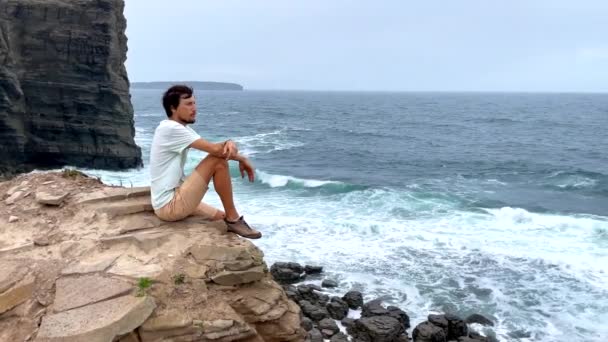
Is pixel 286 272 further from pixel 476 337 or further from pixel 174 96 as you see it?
pixel 174 96

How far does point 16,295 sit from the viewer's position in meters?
5.66

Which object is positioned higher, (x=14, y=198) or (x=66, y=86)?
(x=66, y=86)

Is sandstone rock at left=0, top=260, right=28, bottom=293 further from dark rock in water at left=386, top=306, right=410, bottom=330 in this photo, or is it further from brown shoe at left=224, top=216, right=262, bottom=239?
dark rock in water at left=386, top=306, right=410, bottom=330

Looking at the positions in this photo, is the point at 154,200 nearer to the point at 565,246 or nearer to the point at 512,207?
the point at 565,246

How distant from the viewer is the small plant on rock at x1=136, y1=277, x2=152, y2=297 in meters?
5.57

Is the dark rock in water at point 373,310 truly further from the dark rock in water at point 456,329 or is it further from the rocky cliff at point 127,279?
the rocky cliff at point 127,279

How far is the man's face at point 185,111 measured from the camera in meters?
6.55

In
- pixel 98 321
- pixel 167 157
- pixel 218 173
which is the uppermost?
pixel 167 157

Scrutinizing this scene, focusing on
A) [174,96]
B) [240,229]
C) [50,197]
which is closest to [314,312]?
[240,229]

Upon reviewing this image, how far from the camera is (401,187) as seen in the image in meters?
32.5

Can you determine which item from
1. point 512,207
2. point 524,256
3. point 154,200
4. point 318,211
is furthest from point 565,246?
point 154,200

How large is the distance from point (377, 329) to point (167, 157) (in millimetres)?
9400

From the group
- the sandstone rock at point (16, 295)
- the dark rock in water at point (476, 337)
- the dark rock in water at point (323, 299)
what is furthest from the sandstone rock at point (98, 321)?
the dark rock in water at point (323, 299)

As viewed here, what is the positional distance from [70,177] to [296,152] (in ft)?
131
